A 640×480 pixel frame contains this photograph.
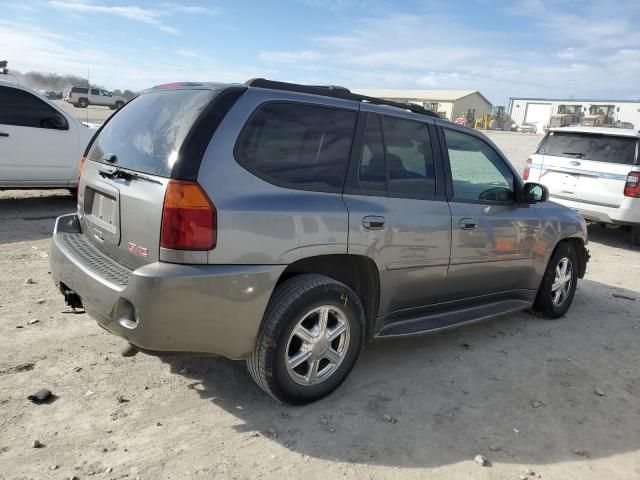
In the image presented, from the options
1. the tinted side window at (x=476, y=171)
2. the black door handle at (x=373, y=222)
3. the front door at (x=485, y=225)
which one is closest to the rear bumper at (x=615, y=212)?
the front door at (x=485, y=225)

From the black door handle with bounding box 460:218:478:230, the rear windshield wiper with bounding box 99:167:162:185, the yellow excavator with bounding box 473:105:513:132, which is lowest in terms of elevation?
the black door handle with bounding box 460:218:478:230

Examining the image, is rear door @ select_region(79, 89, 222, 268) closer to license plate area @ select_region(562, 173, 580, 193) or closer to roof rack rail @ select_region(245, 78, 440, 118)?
roof rack rail @ select_region(245, 78, 440, 118)

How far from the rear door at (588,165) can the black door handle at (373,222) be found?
6.36 metres

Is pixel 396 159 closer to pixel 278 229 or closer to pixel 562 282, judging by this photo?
pixel 278 229

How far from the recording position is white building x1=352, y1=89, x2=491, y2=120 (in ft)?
251

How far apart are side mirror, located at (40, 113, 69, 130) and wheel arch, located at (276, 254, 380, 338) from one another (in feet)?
21.5

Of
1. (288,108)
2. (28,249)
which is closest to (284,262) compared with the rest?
(288,108)

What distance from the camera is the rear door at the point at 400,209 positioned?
10.7 ft

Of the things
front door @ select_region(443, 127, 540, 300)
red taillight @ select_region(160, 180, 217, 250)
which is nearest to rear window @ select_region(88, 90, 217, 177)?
red taillight @ select_region(160, 180, 217, 250)

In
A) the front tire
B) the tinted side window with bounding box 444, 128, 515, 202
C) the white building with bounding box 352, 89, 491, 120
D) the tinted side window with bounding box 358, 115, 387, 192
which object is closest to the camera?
the front tire

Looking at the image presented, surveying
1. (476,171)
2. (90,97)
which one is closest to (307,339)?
(476,171)

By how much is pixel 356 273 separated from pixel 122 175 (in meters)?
1.53

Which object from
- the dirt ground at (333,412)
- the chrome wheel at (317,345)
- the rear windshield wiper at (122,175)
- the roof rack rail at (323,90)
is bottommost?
the dirt ground at (333,412)

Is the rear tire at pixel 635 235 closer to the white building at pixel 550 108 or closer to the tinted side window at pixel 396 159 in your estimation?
the tinted side window at pixel 396 159
